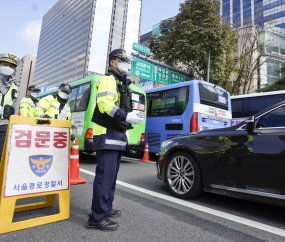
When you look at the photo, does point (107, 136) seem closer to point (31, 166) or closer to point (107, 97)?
point (107, 97)

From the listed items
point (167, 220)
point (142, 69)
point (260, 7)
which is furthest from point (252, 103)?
point (260, 7)

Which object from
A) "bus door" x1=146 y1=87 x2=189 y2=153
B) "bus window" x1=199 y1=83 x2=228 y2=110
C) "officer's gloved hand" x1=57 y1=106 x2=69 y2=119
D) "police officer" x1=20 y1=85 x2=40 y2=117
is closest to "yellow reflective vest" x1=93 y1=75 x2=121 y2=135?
"officer's gloved hand" x1=57 y1=106 x2=69 y2=119

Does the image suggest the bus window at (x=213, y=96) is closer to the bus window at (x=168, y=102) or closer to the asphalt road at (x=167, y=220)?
the bus window at (x=168, y=102)

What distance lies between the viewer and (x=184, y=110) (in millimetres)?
8367

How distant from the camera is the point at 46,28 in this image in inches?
4658

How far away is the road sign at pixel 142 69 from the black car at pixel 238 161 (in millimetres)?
11652

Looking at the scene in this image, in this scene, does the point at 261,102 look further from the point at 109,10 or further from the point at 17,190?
the point at 109,10

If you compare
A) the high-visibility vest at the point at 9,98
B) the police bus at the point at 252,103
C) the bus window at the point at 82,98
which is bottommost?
the high-visibility vest at the point at 9,98

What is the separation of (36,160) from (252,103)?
40.0 ft

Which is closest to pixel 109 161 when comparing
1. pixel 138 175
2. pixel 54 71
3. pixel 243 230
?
pixel 243 230

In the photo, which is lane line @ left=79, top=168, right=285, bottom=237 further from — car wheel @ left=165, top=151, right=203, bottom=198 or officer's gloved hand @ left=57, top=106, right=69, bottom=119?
officer's gloved hand @ left=57, top=106, right=69, bottom=119

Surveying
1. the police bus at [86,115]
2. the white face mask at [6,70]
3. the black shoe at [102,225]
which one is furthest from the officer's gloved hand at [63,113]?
the black shoe at [102,225]

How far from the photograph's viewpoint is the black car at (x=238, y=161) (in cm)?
277

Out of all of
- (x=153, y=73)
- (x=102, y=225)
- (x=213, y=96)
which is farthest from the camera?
(x=153, y=73)
